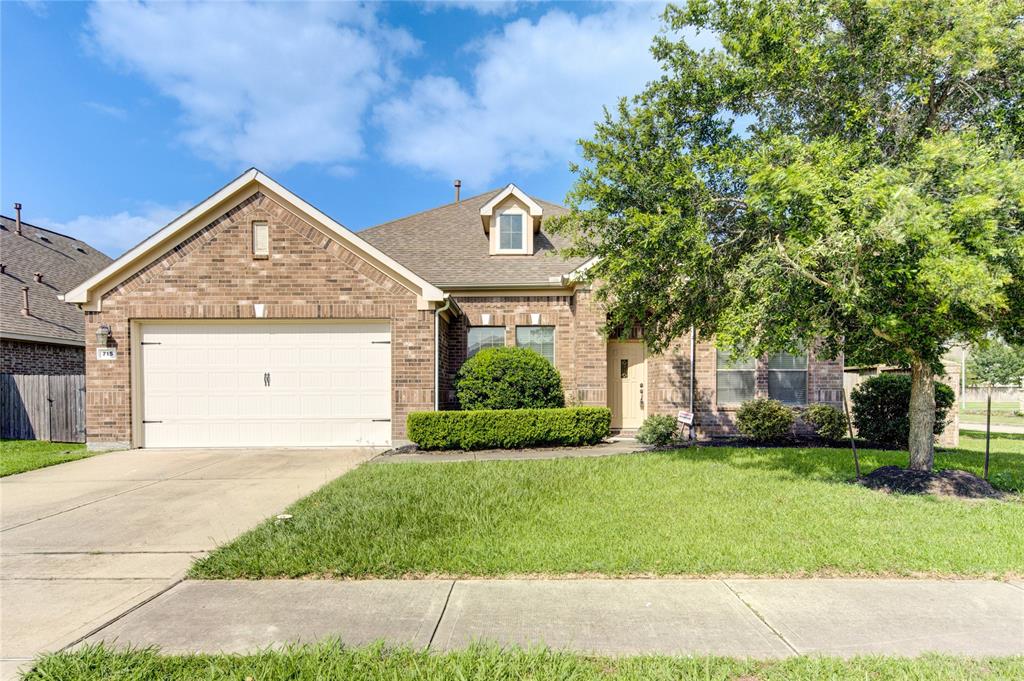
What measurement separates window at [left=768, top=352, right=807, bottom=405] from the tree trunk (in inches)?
205

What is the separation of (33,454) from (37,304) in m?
7.54

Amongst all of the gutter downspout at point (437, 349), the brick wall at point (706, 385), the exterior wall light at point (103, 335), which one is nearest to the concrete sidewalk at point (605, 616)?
the gutter downspout at point (437, 349)

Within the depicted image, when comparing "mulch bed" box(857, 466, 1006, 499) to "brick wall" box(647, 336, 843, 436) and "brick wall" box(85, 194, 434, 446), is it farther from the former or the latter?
"brick wall" box(85, 194, 434, 446)

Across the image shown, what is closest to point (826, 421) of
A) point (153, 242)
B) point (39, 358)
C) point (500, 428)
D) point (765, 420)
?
point (765, 420)

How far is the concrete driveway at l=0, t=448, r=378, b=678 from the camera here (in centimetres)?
360

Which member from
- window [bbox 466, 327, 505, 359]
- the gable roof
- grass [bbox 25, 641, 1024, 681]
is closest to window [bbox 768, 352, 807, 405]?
window [bbox 466, 327, 505, 359]

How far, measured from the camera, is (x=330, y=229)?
1069 centimetres

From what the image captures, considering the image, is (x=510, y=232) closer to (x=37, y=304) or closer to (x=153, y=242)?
(x=153, y=242)

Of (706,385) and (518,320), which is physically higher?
(518,320)

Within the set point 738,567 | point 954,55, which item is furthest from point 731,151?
point 738,567

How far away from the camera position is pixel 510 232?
553 inches

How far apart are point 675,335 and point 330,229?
7.57 metres

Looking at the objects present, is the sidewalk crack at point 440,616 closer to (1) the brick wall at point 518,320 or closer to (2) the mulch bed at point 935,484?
(2) the mulch bed at point 935,484

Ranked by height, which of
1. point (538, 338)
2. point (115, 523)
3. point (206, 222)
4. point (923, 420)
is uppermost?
point (206, 222)
